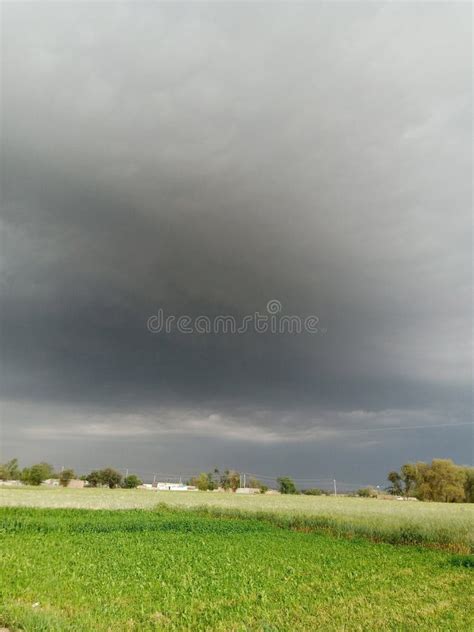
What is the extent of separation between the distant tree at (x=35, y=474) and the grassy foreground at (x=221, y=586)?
171258mm

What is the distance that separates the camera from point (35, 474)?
573ft

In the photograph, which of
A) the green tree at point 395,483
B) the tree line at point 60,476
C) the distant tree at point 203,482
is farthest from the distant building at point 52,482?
the green tree at point 395,483

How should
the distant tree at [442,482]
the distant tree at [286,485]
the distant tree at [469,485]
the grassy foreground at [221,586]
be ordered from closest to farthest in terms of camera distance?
the grassy foreground at [221,586], the distant tree at [442,482], the distant tree at [469,485], the distant tree at [286,485]

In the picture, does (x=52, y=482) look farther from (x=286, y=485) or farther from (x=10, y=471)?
(x=286, y=485)

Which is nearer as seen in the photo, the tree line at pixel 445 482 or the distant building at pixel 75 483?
the tree line at pixel 445 482

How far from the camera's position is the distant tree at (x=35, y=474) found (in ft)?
573

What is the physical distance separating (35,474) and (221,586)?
187 metres

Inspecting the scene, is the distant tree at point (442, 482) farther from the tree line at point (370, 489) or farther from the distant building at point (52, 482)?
the distant building at point (52, 482)

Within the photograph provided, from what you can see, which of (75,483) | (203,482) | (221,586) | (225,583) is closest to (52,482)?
(75,483)

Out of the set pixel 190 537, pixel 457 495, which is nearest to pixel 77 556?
pixel 190 537

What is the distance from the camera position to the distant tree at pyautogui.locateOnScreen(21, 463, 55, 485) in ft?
573

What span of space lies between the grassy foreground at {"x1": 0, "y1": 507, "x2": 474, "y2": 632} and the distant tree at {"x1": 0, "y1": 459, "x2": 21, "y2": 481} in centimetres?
18777

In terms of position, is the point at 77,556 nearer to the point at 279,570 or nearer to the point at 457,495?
the point at 279,570

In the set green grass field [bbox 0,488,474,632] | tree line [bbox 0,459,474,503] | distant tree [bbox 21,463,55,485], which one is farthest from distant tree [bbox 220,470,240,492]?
green grass field [bbox 0,488,474,632]
